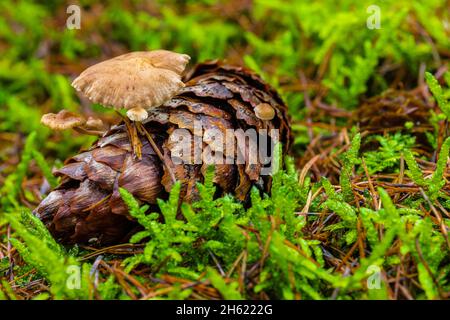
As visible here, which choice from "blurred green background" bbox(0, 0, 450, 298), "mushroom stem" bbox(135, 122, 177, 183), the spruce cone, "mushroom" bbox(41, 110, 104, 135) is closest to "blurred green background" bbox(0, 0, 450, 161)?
"blurred green background" bbox(0, 0, 450, 298)

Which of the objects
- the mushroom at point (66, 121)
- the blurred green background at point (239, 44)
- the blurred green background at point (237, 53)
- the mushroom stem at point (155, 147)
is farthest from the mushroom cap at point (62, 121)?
the blurred green background at point (239, 44)

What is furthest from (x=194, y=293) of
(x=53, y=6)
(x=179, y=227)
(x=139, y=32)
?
(x=53, y=6)

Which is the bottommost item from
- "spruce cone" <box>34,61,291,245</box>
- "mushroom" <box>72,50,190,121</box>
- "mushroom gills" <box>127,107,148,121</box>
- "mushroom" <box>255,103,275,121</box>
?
"spruce cone" <box>34,61,291,245</box>

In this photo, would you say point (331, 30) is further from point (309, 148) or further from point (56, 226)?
point (56, 226)

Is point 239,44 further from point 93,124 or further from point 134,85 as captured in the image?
point 134,85

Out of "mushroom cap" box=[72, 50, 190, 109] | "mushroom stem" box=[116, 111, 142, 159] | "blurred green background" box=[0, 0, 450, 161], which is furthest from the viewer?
"blurred green background" box=[0, 0, 450, 161]

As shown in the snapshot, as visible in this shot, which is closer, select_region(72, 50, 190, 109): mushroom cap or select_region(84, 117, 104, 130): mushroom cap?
select_region(72, 50, 190, 109): mushroom cap

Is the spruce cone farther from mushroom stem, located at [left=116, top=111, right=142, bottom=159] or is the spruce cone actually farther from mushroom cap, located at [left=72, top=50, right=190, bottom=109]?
mushroom cap, located at [left=72, top=50, right=190, bottom=109]
